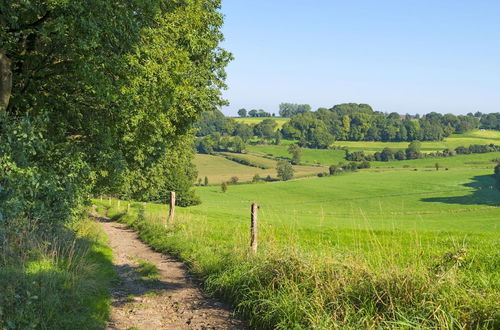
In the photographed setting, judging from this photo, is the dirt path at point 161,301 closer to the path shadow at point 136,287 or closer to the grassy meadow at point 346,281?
the path shadow at point 136,287

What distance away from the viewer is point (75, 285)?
26.4 feet

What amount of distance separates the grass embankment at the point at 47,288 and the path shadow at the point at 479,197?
263 ft

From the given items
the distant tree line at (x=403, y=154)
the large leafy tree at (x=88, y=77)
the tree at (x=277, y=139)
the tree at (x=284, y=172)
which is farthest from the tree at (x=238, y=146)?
the large leafy tree at (x=88, y=77)

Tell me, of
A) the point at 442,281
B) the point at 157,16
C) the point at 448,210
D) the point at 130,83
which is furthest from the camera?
the point at 448,210

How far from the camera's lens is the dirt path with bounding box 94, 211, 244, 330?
7863 millimetres

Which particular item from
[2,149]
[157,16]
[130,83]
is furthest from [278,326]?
[157,16]

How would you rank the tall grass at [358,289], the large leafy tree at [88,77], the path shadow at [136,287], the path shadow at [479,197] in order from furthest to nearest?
the path shadow at [479,197] → the large leafy tree at [88,77] → the path shadow at [136,287] → the tall grass at [358,289]

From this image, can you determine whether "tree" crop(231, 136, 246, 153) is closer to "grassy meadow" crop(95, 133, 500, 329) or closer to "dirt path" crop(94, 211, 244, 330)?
"grassy meadow" crop(95, 133, 500, 329)

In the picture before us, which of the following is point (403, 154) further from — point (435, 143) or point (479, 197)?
point (479, 197)

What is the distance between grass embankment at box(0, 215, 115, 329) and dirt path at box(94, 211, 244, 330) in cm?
41

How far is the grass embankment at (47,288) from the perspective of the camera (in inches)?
250

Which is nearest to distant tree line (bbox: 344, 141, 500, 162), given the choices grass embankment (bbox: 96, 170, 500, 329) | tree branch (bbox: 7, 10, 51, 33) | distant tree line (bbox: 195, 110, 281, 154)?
distant tree line (bbox: 195, 110, 281, 154)

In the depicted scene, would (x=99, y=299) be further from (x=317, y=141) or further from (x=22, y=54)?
(x=317, y=141)

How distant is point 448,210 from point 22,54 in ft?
230
